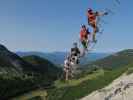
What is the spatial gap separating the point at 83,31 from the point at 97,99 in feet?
127

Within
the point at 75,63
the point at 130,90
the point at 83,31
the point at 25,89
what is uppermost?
the point at 83,31

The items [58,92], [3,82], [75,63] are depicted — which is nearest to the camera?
[75,63]

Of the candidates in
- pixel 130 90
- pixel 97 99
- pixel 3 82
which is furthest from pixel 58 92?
pixel 130 90

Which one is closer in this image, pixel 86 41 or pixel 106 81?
pixel 86 41

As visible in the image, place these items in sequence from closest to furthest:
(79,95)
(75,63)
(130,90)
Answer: (75,63)
(130,90)
(79,95)

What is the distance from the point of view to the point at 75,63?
163ft

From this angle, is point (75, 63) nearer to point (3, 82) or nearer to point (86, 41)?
point (86, 41)

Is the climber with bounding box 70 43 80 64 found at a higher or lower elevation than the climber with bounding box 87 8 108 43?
lower

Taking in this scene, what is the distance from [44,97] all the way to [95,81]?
1952 cm

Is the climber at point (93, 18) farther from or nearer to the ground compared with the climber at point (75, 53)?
farther from the ground

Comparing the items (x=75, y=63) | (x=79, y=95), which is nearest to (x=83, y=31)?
(x=75, y=63)

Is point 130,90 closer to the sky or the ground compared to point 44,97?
closer to the sky

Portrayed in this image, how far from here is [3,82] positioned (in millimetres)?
160750

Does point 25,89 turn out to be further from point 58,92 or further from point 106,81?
point 106,81
